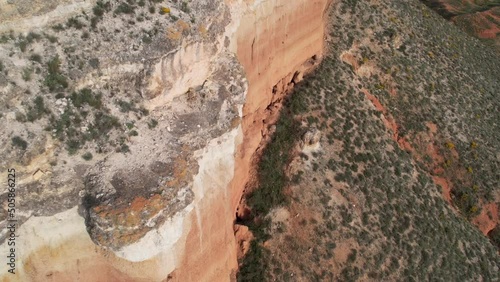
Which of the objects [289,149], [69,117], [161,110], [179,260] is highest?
[69,117]

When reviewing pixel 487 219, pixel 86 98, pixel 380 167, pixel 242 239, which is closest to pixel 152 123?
pixel 86 98

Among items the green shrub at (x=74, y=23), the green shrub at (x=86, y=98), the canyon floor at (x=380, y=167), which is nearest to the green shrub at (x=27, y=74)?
the green shrub at (x=86, y=98)

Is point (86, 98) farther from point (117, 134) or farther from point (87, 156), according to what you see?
point (87, 156)

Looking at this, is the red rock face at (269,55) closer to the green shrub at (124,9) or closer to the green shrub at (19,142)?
the green shrub at (124,9)

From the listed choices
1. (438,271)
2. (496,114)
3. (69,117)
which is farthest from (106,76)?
(496,114)

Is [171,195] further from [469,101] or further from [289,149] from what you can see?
[469,101]
